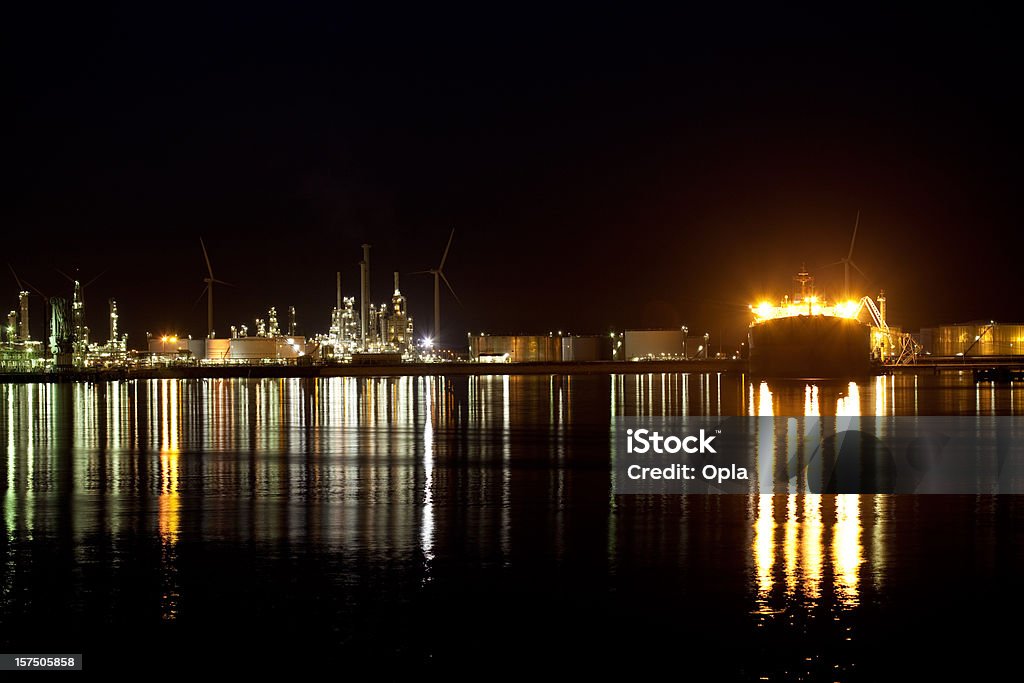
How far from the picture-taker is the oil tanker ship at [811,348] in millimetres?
90562

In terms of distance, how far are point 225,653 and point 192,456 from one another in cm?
1643

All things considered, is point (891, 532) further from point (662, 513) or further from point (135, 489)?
point (135, 489)

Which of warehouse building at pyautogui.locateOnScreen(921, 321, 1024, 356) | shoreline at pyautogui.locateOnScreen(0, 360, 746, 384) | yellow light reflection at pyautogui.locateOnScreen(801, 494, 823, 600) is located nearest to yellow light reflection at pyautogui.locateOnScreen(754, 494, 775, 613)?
yellow light reflection at pyautogui.locateOnScreen(801, 494, 823, 600)

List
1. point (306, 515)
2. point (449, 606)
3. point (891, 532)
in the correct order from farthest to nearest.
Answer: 1. point (306, 515)
2. point (891, 532)
3. point (449, 606)

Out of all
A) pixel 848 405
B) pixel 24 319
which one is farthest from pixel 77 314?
pixel 848 405

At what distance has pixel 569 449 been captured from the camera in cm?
2686

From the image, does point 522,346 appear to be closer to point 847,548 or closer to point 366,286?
point 366,286

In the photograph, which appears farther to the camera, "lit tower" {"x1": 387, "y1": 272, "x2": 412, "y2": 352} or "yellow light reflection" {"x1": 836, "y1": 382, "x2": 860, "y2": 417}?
"lit tower" {"x1": 387, "y1": 272, "x2": 412, "y2": 352}

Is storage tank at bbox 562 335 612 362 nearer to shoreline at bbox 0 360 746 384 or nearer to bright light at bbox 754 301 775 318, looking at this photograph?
shoreline at bbox 0 360 746 384

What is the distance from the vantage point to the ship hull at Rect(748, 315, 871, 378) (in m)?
90.6

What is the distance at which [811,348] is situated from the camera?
3573 inches

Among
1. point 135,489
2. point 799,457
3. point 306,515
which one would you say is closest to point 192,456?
point 135,489

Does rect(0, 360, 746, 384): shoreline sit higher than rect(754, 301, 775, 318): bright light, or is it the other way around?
rect(754, 301, 775, 318): bright light

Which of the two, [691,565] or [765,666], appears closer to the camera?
[765,666]
